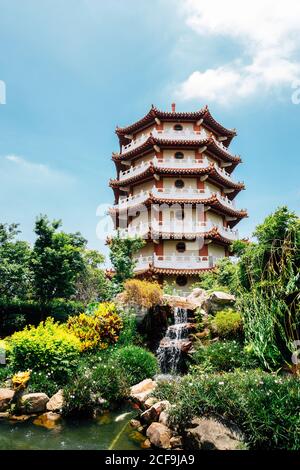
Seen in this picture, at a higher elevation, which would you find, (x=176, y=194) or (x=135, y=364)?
(x=176, y=194)

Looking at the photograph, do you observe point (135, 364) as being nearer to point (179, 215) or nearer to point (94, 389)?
point (94, 389)

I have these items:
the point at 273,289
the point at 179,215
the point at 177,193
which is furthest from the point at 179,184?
the point at 273,289

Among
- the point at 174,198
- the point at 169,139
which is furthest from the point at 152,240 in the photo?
the point at 169,139

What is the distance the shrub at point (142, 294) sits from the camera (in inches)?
610

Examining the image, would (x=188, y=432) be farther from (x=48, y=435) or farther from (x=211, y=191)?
(x=211, y=191)

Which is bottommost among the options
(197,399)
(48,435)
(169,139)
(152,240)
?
(48,435)

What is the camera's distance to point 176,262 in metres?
22.5

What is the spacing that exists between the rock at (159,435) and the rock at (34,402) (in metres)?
3.23

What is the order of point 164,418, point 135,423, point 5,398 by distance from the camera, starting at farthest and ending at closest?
point 5,398 < point 135,423 < point 164,418

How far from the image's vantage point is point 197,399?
21.2 feet

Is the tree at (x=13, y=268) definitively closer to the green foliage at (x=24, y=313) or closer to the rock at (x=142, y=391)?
the green foliage at (x=24, y=313)

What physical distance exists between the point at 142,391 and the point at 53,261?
10721mm

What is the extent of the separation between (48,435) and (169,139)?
21581 millimetres

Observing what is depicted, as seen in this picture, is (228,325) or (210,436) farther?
(228,325)
